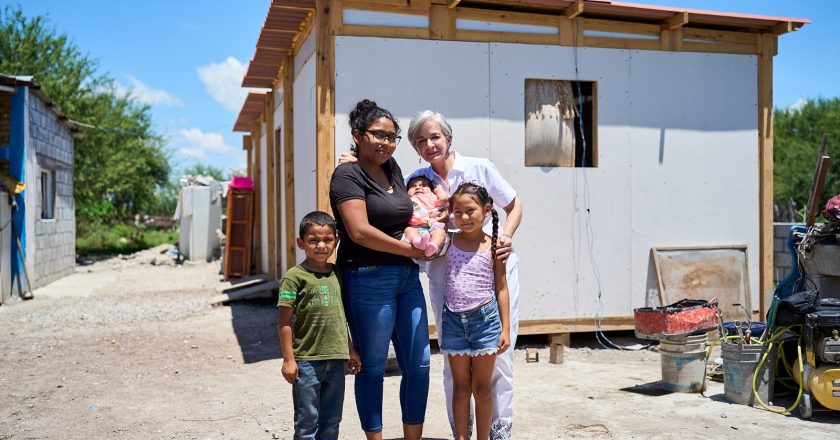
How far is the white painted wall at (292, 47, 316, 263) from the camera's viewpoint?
7672mm

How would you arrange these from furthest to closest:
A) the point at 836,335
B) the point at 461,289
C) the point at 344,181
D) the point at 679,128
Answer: the point at 679,128, the point at 836,335, the point at 461,289, the point at 344,181

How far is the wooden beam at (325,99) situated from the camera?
274 inches

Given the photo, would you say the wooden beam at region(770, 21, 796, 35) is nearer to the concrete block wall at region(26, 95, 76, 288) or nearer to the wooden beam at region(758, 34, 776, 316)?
the wooden beam at region(758, 34, 776, 316)

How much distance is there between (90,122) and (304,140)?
16406mm

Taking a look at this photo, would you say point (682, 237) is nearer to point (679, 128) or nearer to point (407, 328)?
point (679, 128)

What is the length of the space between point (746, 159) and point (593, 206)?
204 centimetres

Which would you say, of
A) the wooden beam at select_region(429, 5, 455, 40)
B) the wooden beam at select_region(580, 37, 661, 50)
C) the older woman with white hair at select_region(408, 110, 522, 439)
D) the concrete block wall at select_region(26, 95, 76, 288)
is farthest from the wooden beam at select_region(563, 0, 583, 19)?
the concrete block wall at select_region(26, 95, 76, 288)

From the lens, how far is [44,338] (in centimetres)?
864

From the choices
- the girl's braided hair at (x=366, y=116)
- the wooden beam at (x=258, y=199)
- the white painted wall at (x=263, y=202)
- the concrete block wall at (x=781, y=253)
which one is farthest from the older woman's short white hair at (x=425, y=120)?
the wooden beam at (x=258, y=199)

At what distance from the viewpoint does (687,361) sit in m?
5.62

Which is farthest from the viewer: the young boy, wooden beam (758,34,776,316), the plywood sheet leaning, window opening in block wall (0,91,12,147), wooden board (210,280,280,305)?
window opening in block wall (0,91,12,147)

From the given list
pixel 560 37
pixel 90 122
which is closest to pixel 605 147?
pixel 560 37

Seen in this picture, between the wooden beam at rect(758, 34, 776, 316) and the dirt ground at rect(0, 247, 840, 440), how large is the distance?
6.74ft

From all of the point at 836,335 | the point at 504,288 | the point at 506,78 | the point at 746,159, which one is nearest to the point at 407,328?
the point at 504,288
